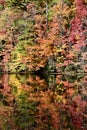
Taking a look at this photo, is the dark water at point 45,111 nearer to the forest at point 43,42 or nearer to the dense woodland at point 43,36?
the forest at point 43,42

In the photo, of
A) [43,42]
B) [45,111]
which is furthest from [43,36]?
[45,111]

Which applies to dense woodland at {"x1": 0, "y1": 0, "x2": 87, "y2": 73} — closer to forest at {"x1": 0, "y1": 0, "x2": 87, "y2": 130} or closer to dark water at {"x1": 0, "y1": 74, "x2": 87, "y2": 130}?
forest at {"x1": 0, "y1": 0, "x2": 87, "y2": 130}

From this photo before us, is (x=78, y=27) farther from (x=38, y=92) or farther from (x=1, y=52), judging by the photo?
(x=38, y=92)

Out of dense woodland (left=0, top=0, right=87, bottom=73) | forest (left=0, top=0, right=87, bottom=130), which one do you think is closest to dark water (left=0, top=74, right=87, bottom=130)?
forest (left=0, top=0, right=87, bottom=130)

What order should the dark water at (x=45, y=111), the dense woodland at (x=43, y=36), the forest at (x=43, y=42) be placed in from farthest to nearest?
the dense woodland at (x=43, y=36) < the forest at (x=43, y=42) < the dark water at (x=45, y=111)

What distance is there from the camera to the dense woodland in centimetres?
4169

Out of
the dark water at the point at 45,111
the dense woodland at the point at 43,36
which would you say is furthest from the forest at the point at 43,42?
the dark water at the point at 45,111

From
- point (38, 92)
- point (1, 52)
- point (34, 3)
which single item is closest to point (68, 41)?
point (34, 3)

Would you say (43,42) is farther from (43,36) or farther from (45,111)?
(45,111)

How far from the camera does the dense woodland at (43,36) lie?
41688 millimetres

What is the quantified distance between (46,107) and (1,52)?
33.5m

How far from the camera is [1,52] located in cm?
4994

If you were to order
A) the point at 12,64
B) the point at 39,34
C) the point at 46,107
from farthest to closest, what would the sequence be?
1. the point at 12,64
2. the point at 39,34
3. the point at 46,107

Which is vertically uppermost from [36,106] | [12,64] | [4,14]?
[4,14]
